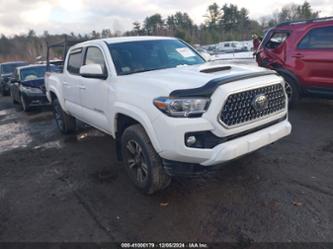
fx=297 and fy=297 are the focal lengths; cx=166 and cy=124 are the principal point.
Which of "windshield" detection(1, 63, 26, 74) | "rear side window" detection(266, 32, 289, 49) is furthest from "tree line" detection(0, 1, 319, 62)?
"rear side window" detection(266, 32, 289, 49)

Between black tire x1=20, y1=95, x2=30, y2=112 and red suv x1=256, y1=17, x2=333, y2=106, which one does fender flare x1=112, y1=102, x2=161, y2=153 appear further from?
black tire x1=20, y1=95, x2=30, y2=112

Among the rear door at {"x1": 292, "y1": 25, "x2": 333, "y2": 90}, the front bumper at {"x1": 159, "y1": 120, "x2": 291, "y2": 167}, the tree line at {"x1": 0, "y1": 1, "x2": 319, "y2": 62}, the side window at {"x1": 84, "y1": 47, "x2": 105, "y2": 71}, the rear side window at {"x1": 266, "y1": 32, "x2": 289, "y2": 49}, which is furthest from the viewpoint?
the tree line at {"x1": 0, "y1": 1, "x2": 319, "y2": 62}

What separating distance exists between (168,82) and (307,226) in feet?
6.46

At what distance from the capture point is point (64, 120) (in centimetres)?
650

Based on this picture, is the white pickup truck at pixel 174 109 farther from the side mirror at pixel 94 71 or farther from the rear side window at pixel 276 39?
the rear side window at pixel 276 39

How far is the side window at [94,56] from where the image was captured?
4284mm

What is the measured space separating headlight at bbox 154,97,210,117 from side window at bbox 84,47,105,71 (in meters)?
1.58

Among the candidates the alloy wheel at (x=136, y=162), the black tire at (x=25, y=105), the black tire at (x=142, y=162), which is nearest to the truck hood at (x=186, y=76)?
the black tire at (x=142, y=162)

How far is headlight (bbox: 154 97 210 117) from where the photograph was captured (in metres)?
2.90

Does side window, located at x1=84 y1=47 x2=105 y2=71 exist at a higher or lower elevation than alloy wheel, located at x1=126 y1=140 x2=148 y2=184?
higher

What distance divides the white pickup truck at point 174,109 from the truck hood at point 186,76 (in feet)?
0.04

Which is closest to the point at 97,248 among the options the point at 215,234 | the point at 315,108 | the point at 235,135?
the point at 215,234

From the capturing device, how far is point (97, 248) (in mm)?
2756

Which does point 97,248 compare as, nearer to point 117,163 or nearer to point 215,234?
point 215,234
